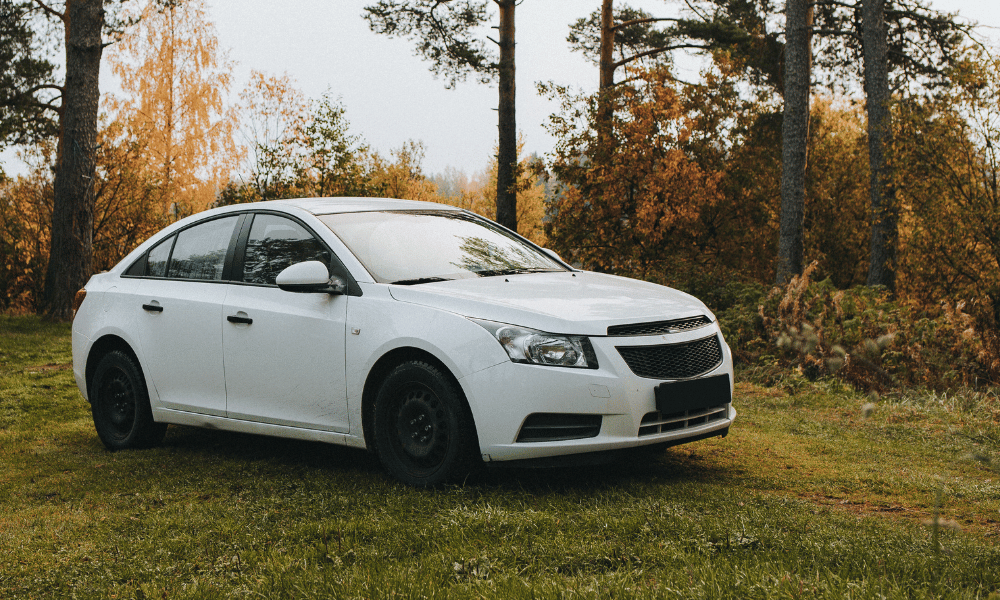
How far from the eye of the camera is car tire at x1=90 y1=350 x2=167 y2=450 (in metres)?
6.66

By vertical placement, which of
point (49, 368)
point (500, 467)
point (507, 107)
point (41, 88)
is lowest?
point (49, 368)

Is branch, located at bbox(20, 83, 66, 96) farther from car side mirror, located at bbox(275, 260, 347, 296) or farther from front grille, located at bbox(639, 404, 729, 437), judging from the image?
front grille, located at bbox(639, 404, 729, 437)

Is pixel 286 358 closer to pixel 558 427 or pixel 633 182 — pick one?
pixel 558 427

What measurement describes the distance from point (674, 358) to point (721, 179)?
17.5m

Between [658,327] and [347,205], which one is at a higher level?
[347,205]

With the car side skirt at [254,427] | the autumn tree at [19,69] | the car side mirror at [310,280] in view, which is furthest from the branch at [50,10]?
the car side mirror at [310,280]

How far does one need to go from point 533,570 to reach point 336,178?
1738cm

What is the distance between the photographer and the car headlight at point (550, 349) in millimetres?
4605

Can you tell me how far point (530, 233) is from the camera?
58781 mm

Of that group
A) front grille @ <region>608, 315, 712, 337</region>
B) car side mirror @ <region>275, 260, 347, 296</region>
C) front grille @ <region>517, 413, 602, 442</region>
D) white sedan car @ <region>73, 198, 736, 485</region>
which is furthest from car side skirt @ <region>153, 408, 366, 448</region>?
front grille @ <region>608, 315, 712, 337</region>

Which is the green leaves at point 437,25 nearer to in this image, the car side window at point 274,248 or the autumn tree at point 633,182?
the autumn tree at point 633,182

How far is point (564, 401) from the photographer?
4.59m

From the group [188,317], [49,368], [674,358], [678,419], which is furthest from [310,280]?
[49,368]

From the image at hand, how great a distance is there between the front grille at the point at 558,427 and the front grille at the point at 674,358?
0.36 m
